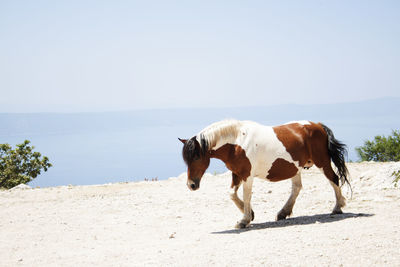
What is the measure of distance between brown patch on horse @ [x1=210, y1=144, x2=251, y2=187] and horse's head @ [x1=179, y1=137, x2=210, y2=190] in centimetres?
23

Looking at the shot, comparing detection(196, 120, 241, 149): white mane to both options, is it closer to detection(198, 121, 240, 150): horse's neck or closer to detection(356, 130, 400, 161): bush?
detection(198, 121, 240, 150): horse's neck

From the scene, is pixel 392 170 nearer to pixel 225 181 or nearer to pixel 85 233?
pixel 225 181

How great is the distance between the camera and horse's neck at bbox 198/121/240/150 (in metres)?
7.82

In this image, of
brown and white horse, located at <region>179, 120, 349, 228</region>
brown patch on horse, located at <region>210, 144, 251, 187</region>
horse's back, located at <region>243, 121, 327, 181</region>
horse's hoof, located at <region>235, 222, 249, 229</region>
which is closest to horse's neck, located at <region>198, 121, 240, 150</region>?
brown and white horse, located at <region>179, 120, 349, 228</region>

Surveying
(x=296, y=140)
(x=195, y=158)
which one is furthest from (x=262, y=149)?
(x=195, y=158)

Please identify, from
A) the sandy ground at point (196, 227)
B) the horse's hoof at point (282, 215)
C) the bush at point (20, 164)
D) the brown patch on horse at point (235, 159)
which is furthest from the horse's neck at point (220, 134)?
the bush at point (20, 164)

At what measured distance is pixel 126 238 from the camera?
26.9 feet

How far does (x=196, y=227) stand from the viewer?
8.70 metres

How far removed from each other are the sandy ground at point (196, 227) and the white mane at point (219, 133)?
1778mm

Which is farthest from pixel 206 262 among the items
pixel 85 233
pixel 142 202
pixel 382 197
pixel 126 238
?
pixel 142 202

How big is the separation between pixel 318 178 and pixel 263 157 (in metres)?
7.03

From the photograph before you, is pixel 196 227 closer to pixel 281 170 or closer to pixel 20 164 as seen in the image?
pixel 281 170

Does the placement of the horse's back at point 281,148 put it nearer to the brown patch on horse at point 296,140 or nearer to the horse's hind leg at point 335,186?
the brown patch on horse at point 296,140

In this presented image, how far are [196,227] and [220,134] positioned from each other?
7.40ft
